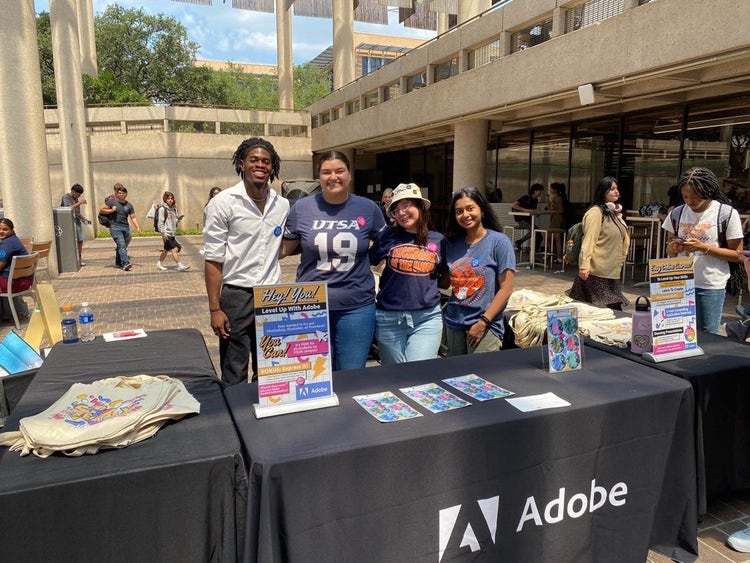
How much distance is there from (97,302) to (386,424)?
8.10 metres

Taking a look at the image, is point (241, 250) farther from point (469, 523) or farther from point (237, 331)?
point (469, 523)

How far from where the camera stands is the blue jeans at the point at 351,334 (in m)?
3.06

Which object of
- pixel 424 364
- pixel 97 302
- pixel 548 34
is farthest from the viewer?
pixel 548 34

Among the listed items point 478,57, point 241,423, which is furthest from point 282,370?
point 478,57

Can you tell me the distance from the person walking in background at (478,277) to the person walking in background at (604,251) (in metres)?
1.79

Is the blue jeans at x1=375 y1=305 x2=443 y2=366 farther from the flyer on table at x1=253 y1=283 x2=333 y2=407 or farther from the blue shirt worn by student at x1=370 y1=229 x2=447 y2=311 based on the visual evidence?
the flyer on table at x1=253 y1=283 x2=333 y2=407

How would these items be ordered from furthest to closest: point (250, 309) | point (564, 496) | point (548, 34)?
point (548, 34)
point (250, 309)
point (564, 496)

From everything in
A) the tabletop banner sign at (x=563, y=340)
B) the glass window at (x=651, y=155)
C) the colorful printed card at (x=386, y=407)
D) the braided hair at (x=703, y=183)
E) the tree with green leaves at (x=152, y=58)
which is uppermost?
the tree with green leaves at (x=152, y=58)

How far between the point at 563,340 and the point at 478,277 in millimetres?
702

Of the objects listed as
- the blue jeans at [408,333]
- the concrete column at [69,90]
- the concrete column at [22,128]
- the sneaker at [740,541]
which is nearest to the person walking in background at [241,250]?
the blue jeans at [408,333]

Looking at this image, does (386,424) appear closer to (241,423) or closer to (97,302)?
(241,423)

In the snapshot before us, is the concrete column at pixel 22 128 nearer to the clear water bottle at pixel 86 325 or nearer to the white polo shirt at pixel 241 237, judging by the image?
the clear water bottle at pixel 86 325

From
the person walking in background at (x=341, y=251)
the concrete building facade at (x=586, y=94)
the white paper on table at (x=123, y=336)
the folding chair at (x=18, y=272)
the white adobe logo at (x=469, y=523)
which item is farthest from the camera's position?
the concrete building facade at (x=586, y=94)

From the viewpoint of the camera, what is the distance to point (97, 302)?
8766mm
